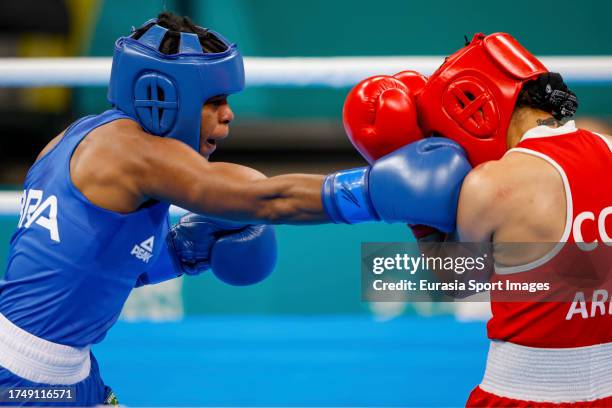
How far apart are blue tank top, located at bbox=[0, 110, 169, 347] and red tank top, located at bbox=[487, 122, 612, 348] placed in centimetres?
96

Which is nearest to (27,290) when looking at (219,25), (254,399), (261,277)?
(261,277)

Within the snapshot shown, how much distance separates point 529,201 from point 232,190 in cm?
69

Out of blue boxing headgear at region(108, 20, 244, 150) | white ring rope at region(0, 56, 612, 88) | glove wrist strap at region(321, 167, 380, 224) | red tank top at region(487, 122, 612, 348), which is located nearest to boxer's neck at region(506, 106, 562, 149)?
red tank top at region(487, 122, 612, 348)

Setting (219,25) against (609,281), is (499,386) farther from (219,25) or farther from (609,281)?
(219,25)

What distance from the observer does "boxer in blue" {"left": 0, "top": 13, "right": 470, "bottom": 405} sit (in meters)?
1.94

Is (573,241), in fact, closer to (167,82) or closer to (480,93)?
(480,93)

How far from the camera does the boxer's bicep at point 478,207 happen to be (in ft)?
5.97

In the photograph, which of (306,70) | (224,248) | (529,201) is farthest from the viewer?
(306,70)

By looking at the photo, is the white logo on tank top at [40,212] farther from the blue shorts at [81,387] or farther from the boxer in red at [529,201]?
the boxer in red at [529,201]

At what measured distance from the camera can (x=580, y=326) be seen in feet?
6.12

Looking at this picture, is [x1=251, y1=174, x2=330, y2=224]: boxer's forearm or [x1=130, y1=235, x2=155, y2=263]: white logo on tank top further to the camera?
[x1=130, y1=235, x2=155, y2=263]: white logo on tank top

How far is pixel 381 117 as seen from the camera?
2.10 m

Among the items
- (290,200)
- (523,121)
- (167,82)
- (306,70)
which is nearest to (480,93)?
(523,121)

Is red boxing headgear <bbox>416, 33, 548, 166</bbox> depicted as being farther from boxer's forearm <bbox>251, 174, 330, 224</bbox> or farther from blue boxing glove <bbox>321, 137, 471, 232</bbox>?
boxer's forearm <bbox>251, 174, 330, 224</bbox>
